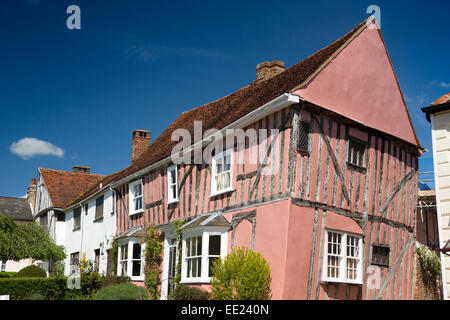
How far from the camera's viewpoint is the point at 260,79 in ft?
59.9

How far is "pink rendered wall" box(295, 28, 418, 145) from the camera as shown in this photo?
44.1ft

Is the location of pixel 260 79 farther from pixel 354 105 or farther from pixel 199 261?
pixel 199 261

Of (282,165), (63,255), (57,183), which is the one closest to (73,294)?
(63,255)

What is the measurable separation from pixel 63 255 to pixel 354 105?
18.7 metres

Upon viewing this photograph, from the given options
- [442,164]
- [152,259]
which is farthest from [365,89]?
[152,259]

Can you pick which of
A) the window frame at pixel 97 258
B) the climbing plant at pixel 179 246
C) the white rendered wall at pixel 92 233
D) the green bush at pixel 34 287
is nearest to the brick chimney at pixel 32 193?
the white rendered wall at pixel 92 233

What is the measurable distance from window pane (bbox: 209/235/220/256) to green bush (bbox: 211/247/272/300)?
2.02m

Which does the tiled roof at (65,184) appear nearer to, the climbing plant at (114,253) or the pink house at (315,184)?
the climbing plant at (114,253)

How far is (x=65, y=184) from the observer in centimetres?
3175

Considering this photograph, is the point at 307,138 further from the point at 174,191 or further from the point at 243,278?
A: the point at 174,191

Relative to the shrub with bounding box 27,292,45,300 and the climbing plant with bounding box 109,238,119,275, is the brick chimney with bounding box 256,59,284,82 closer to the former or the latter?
the climbing plant with bounding box 109,238,119,275

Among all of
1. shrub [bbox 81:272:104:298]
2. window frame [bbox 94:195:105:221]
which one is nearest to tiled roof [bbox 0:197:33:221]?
window frame [bbox 94:195:105:221]

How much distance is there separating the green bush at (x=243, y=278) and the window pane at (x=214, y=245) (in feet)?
6.62

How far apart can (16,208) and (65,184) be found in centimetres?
1365
